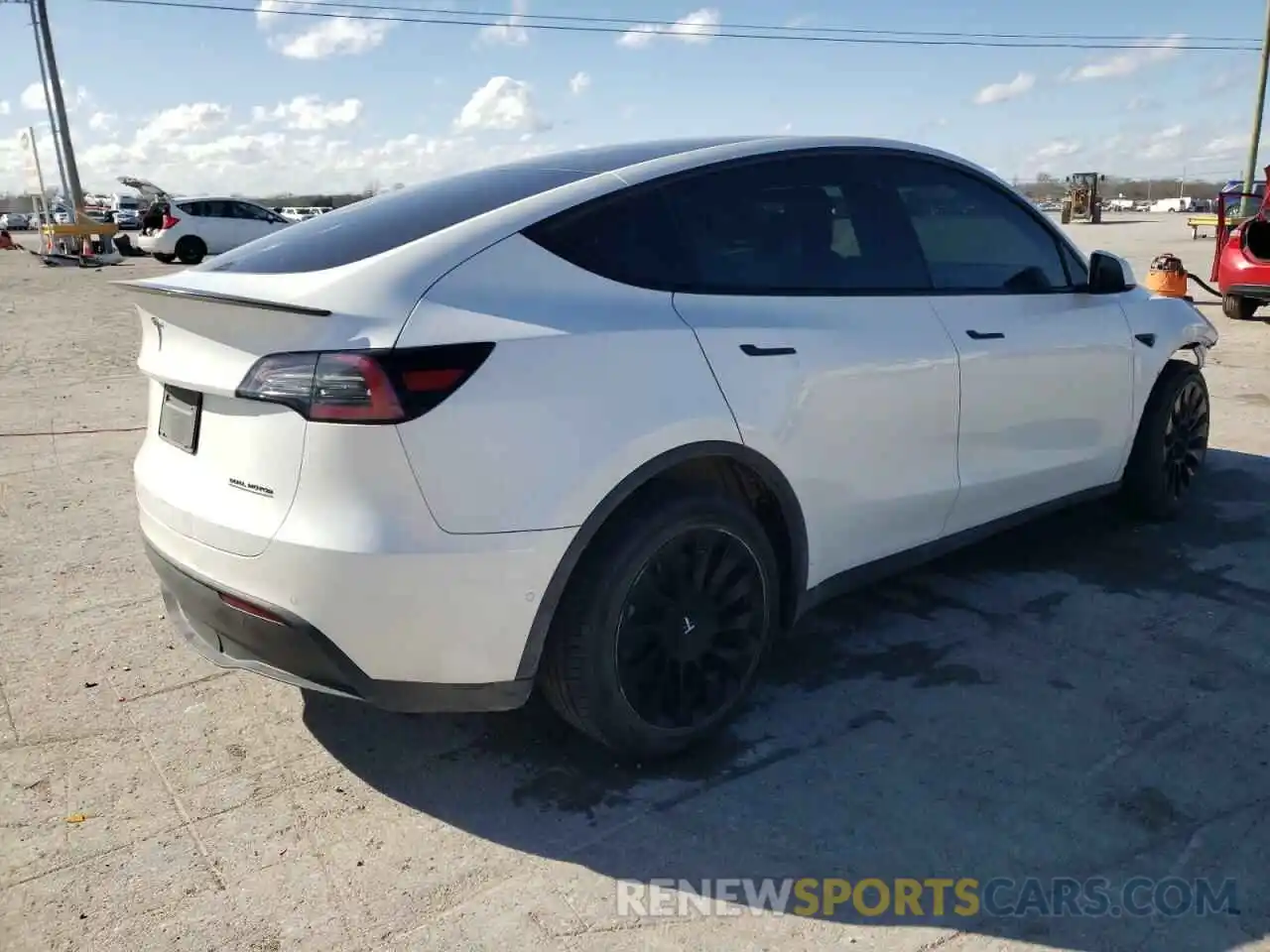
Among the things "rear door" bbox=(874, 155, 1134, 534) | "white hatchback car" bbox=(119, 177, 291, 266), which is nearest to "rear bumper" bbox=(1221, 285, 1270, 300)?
"rear door" bbox=(874, 155, 1134, 534)

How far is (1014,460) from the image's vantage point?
3.95 metres

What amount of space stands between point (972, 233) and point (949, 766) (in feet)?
6.77

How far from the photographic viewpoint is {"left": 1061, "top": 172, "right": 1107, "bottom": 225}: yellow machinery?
44.9m

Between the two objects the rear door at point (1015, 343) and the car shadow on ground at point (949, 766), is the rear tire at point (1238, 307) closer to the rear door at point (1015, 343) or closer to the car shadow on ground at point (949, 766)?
the rear door at point (1015, 343)

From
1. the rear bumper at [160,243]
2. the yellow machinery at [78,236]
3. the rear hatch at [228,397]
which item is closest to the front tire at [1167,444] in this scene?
the rear hatch at [228,397]

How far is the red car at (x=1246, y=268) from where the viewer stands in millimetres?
11320

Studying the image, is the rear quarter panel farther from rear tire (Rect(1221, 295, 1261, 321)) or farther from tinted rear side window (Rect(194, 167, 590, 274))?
rear tire (Rect(1221, 295, 1261, 321))

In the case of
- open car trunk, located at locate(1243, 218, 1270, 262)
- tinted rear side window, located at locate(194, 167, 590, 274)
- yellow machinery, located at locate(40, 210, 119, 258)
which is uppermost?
yellow machinery, located at locate(40, 210, 119, 258)

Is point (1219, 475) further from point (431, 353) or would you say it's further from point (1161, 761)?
point (431, 353)

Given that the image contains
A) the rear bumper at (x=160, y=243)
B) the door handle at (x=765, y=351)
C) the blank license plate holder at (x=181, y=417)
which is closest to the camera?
the blank license plate holder at (x=181, y=417)

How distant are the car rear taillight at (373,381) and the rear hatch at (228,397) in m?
0.02

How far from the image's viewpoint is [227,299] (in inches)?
100

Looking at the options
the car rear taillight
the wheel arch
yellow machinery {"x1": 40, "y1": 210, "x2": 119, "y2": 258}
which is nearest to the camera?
the car rear taillight

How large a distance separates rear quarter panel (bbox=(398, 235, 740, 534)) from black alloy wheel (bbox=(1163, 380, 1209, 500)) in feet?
10.3
